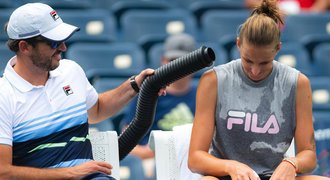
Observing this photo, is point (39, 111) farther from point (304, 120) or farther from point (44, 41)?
point (304, 120)

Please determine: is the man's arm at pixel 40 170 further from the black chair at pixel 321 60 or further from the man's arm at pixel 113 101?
the black chair at pixel 321 60

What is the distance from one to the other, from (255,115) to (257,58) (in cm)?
30

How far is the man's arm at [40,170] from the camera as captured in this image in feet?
15.3

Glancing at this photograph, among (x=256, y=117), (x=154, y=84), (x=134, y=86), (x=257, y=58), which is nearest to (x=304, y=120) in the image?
(x=256, y=117)

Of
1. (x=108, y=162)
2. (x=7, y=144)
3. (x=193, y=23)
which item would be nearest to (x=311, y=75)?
(x=193, y=23)

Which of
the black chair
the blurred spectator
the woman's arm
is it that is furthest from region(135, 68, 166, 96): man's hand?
the blurred spectator

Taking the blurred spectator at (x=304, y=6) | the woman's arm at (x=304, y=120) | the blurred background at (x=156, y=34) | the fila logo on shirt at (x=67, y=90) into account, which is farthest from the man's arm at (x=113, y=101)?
the blurred spectator at (x=304, y=6)

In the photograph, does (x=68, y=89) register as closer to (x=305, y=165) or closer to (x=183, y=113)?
(x=305, y=165)

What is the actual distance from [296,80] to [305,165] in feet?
1.38

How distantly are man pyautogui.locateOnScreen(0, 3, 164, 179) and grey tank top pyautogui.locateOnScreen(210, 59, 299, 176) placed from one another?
627 mm

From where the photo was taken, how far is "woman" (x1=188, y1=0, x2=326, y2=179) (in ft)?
15.9

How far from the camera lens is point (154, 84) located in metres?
5.14

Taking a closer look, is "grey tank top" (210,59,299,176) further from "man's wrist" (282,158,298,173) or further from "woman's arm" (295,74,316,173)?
"man's wrist" (282,158,298,173)

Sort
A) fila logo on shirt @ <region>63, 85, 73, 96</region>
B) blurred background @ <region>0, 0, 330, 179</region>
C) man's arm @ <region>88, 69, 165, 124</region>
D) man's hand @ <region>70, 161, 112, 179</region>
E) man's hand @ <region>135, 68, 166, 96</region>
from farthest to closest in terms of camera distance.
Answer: blurred background @ <region>0, 0, 330, 179</region> < man's arm @ <region>88, 69, 165, 124</region> < man's hand @ <region>135, 68, 166, 96</region> < fila logo on shirt @ <region>63, 85, 73, 96</region> < man's hand @ <region>70, 161, 112, 179</region>
